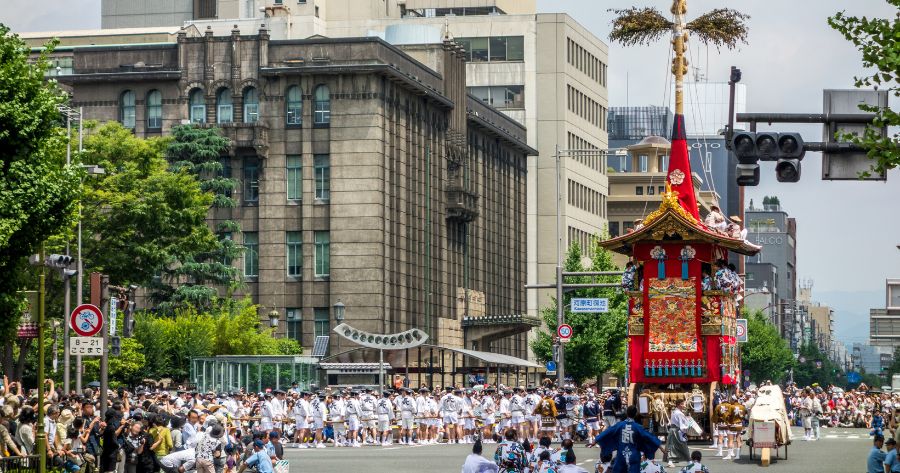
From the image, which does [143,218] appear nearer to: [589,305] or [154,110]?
[154,110]

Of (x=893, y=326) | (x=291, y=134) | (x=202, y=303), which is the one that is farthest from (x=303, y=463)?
(x=291, y=134)

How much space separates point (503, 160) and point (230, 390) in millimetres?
57659

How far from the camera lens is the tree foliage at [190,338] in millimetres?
69625

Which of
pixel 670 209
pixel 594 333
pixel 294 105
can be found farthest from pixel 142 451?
pixel 594 333

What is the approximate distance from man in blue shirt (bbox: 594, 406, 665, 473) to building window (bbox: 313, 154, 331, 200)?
59.6 meters

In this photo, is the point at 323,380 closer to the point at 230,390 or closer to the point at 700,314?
the point at 230,390

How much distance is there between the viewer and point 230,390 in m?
60.6

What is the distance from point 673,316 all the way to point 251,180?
46.9 m

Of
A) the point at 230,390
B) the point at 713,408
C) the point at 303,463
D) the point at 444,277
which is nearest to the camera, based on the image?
the point at 303,463

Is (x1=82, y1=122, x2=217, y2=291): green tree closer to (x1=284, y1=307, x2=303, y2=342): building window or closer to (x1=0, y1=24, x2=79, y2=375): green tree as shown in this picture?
(x1=284, y1=307, x2=303, y2=342): building window

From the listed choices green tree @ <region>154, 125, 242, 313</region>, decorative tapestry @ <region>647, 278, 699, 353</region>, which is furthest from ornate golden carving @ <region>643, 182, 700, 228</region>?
green tree @ <region>154, 125, 242, 313</region>

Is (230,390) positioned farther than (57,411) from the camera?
Yes

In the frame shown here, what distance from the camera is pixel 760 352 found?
138 m

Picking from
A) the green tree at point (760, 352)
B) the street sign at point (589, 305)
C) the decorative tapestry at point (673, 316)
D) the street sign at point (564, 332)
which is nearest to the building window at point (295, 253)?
the street sign at point (589, 305)
